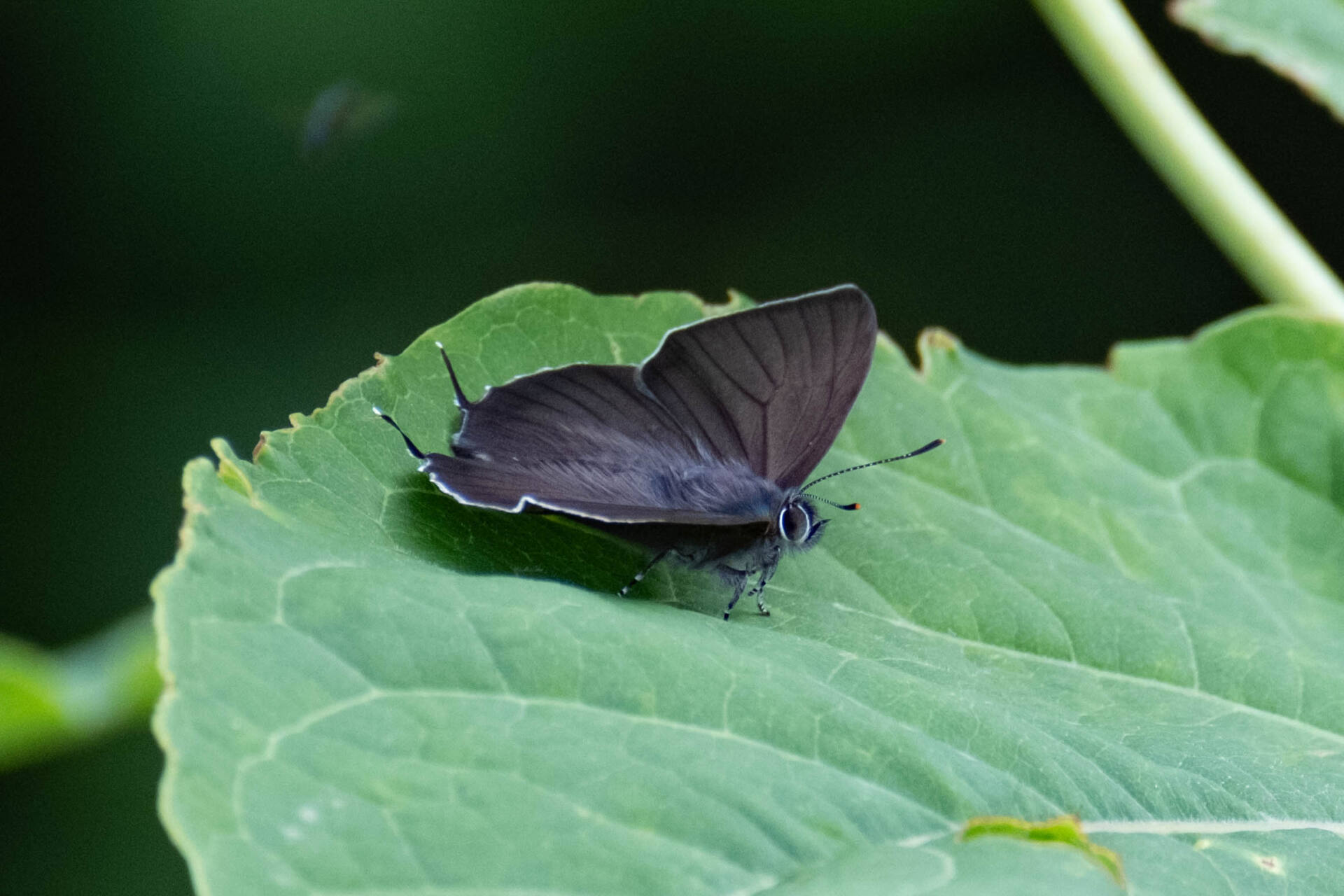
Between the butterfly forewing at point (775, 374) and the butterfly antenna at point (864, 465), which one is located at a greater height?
the butterfly forewing at point (775, 374)

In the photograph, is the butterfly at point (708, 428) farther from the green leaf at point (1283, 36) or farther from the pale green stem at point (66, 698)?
the green leaf at point (1283, 36)

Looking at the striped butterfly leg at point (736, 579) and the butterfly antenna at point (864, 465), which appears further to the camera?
the butterfly antenna at point (864, 465)

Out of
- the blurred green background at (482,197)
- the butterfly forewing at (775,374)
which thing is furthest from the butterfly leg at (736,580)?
the blurred green background at (482,197)

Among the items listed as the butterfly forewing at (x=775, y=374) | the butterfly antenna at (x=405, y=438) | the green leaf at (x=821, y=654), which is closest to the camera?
the green leaf at (x=821, y=654)

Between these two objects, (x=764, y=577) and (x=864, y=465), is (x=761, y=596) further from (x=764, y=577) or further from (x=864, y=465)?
(x=864, y=465)

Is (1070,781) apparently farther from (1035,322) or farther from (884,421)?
(1035,322)

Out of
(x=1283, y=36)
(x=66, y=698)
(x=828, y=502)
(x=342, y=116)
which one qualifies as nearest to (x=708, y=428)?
(x=828, y=502)

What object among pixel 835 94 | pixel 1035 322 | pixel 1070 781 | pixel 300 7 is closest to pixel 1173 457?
pixel 1070 781
